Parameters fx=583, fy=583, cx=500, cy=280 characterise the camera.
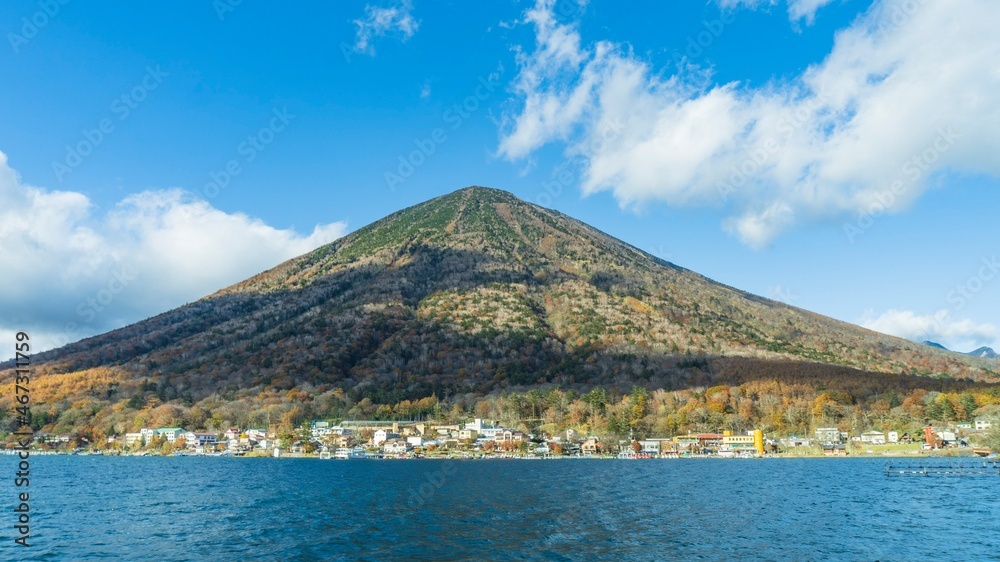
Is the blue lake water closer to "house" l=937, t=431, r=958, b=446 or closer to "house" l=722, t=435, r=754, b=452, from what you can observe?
"house" l=722, t=435, r=754, b=452

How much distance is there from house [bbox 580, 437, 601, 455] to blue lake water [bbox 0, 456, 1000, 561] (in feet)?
194

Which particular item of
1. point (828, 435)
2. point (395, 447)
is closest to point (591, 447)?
point (395, 447)

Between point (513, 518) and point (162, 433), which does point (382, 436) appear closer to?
point (162, 433)

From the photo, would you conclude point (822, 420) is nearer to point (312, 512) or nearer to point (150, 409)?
point (312, 512)

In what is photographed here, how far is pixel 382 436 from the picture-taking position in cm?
15050

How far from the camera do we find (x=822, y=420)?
14350 centimetres

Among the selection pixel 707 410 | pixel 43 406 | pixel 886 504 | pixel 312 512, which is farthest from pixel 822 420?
pixel 43 406

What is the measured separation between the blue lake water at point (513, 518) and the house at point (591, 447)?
59.0 metres

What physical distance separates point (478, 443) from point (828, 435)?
82462mm

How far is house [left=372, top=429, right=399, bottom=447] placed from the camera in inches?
5836

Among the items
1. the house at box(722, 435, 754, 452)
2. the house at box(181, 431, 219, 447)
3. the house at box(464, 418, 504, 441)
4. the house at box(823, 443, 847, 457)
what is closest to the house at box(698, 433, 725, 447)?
the house at box(722, 435, 754, 452)

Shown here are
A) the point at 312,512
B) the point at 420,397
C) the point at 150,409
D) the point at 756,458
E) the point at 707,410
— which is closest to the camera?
the point at 312,512

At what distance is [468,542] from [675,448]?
11188 cm

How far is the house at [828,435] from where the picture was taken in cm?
13650
